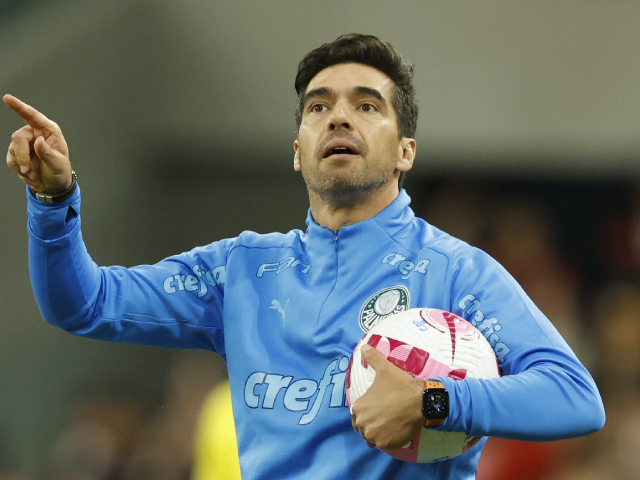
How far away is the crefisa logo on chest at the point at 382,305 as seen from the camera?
232 centimetres

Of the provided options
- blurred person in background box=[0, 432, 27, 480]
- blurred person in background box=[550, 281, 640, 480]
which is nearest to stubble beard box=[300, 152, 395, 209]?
blurred person in background box=[550, 281, 640, 480]

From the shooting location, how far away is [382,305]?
2344mm

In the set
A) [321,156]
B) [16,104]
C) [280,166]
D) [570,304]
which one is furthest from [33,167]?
[570,304]

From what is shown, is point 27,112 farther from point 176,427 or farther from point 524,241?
point 524,241

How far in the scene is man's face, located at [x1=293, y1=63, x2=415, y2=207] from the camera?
2.62 metres

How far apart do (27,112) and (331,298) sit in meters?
1.09

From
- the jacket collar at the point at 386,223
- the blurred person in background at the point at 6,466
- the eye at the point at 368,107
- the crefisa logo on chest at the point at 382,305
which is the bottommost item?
the blurred person in background at the point at 6,466

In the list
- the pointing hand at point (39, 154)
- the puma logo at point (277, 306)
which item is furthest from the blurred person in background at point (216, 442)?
the pointing hand at point (39, 154)

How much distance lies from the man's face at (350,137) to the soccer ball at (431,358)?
69cm

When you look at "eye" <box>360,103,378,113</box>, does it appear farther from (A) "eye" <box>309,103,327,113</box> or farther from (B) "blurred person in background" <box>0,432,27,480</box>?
(B) "blurred person in background" <box>0,432,27,480</box>

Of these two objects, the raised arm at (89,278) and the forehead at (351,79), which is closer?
the raised arm at (89,278)

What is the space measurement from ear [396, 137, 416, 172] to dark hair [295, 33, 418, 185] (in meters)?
0.03

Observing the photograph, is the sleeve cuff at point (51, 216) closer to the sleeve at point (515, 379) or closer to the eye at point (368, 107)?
the eye at point (368, 107)

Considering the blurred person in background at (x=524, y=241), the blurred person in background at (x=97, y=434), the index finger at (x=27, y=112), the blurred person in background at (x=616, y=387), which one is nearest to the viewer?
the index finger at (x=27, y=112)
